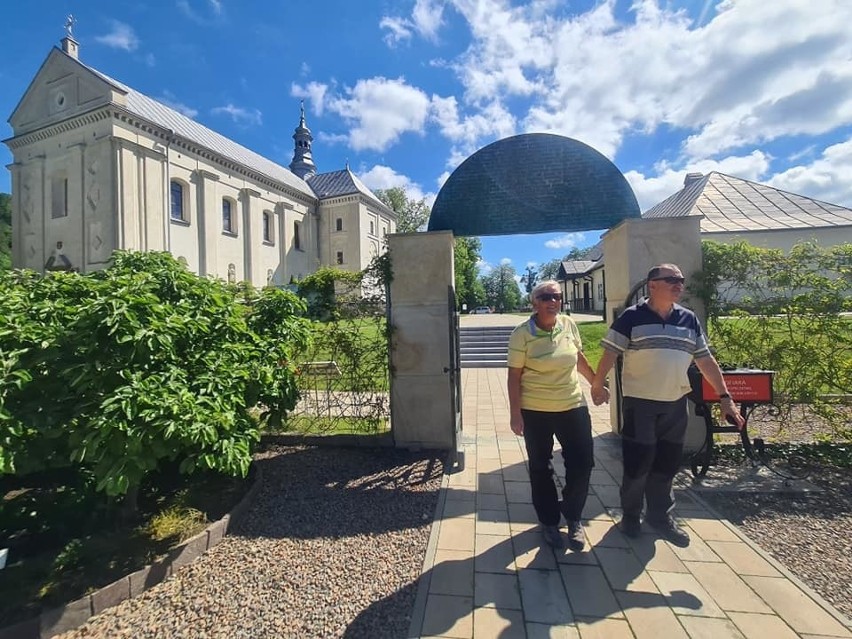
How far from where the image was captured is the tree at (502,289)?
250 ft

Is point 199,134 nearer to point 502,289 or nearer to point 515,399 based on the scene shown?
point 515,399

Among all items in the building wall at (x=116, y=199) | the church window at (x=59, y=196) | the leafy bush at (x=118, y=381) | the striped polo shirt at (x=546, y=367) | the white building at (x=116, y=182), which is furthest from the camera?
the church window at (x=59, y=196)

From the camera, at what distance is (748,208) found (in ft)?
60.5

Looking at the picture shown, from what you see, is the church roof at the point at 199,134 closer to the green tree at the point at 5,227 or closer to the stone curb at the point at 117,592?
the green tree at the point at 5,227

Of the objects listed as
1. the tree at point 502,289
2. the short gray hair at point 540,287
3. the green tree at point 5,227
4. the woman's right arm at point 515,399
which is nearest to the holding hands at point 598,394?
the woman's right arm at point 515,399

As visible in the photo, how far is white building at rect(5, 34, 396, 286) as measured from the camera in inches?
955

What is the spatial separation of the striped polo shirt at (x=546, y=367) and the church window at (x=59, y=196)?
3488 cm

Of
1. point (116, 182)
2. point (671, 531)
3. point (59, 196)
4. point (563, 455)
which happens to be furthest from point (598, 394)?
point (59, 196)

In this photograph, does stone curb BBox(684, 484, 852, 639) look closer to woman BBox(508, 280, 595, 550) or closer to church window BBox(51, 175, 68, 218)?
woman BBox(508, 280, 595, 550)

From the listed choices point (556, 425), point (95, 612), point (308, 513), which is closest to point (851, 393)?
point (556, 425)

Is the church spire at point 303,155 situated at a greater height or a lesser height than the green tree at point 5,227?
greater

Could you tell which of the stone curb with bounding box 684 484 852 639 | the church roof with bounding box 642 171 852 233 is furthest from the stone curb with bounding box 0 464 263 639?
the church roof with bounding box 642 171 852 233

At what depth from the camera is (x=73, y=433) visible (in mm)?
2422

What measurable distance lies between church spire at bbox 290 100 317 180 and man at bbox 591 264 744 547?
164 ft
